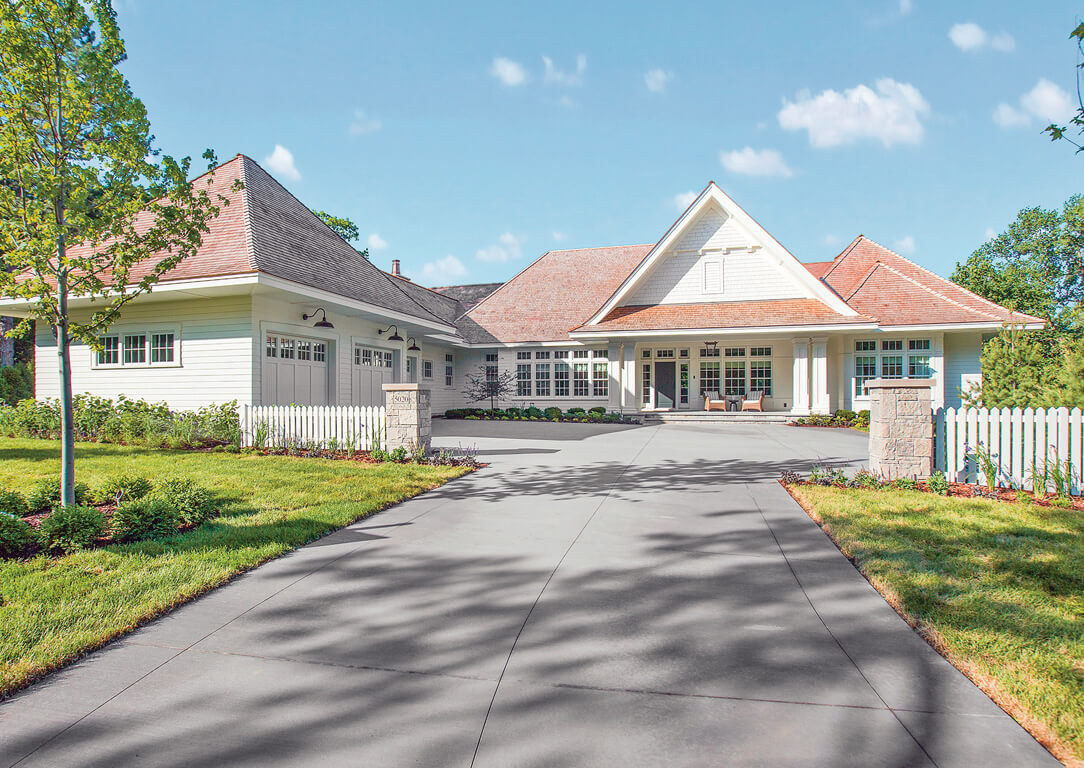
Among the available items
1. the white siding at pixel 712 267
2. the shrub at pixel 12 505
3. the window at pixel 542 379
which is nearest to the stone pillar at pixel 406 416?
the shrub at pixel 12 505

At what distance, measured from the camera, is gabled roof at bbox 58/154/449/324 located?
41.9 feet

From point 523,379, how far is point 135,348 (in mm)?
13753

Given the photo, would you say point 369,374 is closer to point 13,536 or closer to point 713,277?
point 713,277

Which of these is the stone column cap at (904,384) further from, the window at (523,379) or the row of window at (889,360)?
the window at (523,379)

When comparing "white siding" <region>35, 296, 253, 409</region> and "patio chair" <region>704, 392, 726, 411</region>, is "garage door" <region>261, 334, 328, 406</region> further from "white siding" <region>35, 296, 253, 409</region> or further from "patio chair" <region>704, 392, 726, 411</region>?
"patio chair" <region>704, 392, 726, 411</region>

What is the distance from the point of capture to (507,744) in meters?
2.56

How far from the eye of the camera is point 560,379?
→ 24391 mm

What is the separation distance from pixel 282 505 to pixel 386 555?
7.67ft

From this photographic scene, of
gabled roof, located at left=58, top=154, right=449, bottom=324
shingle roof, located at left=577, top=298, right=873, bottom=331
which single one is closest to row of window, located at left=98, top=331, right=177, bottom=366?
gabled roof, located at left=58, top=154, right=449, bottom=324

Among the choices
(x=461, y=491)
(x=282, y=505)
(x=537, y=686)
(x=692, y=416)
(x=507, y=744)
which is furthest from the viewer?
(x=692, y=416)

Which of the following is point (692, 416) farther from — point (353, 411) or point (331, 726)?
point (331, 726)

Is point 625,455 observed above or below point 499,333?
below

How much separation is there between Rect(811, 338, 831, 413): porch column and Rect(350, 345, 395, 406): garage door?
14.0 metres

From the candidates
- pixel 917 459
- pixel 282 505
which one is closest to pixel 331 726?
pixel 282 505
